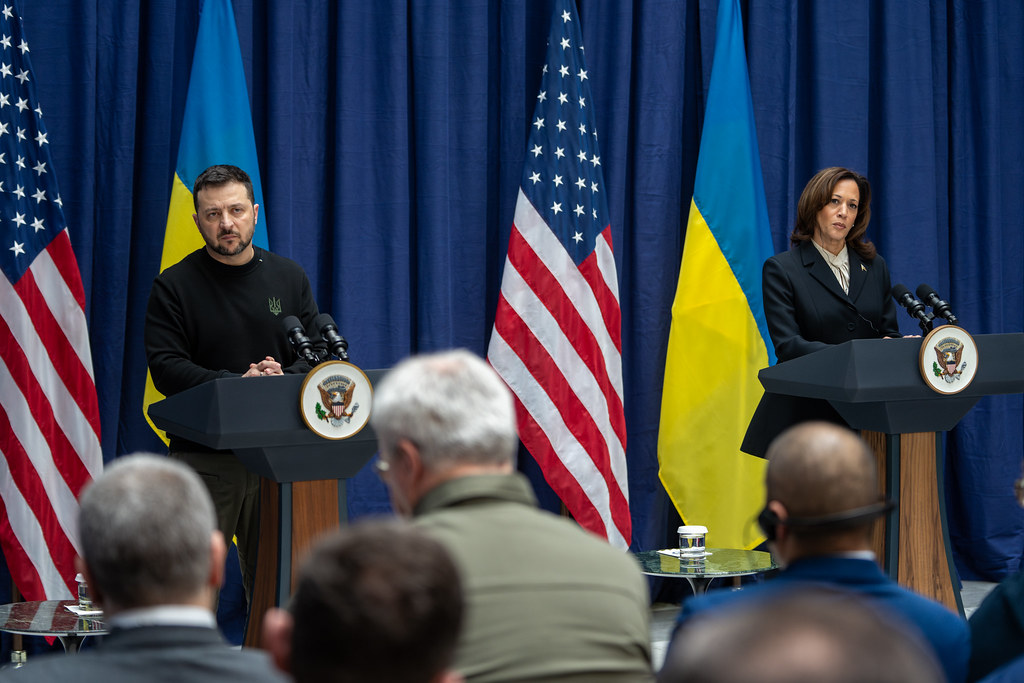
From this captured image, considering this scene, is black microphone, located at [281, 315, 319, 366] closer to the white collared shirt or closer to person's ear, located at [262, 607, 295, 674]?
the white collared shirt

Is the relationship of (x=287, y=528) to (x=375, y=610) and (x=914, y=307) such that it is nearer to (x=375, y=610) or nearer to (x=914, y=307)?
(x=914, y=307)

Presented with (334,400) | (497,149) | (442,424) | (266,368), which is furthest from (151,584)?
(497,149)

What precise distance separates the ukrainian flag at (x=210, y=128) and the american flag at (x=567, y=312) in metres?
1.11

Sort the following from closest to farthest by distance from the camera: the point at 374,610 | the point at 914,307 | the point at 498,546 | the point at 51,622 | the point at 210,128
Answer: the point at 374,610 → the point at 498,546 → the point at 51,622 → the point at 914,307 → the point at 210,128

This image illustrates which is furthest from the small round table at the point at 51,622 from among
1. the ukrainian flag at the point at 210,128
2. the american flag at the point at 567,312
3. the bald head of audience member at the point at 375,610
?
the bald head of audience member at the point at 375,610

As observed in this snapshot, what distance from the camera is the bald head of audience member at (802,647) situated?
0.67 metres

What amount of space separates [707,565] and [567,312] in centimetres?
119

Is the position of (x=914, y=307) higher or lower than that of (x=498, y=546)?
higher

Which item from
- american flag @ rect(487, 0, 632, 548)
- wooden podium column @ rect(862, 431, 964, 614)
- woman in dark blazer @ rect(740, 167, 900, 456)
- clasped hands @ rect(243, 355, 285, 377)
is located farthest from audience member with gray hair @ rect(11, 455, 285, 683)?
american flag @ rect(487, 0, 632, 548)

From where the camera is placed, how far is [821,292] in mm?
4355

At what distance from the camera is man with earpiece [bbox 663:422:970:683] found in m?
1.73

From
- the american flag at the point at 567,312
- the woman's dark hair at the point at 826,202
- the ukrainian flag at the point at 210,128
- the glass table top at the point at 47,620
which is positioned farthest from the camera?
the american flag at the point at 567,312

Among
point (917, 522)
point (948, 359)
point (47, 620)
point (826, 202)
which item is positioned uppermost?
point (826, 202)

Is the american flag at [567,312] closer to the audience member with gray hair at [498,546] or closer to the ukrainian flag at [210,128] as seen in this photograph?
the ukrainian flag at [210,128]
